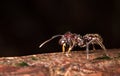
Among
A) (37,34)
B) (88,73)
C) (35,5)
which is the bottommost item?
(88,73)

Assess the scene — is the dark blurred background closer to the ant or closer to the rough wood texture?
the ant

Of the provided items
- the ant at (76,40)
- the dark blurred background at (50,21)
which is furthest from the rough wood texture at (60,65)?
the dark blurred background at (50,21)

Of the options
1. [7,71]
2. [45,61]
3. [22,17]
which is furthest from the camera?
[22,17]

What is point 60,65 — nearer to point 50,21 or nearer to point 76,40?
point 76,40

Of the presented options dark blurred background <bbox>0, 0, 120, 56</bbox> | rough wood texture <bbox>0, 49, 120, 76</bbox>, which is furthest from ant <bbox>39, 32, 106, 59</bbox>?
dark blurred background <bbox>0, 0, 120, 56</bbox>

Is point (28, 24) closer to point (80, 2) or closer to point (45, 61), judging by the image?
point (80, 2)

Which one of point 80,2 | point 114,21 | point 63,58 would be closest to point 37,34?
point 80,2
